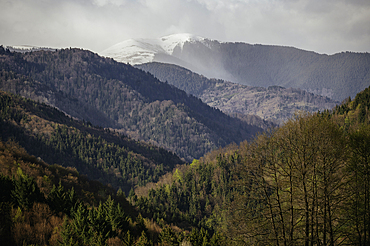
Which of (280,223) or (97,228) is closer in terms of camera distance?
(280,223)

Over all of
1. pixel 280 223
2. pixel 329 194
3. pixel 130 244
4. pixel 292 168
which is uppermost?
pixel 292 168

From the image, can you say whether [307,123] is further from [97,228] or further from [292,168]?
[97,228]

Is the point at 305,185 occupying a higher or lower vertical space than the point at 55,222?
higher

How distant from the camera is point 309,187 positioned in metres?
34.8

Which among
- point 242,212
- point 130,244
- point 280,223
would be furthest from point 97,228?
point 280,223

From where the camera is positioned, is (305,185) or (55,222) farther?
(55,222)

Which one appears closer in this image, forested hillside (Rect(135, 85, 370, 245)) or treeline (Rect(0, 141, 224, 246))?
forested hillside (Rect(135, 85, 370, 245))

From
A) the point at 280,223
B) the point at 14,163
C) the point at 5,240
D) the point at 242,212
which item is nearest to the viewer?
the point at 280,223

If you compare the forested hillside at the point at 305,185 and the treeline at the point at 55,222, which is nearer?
the forested hillside at the point at 305,185

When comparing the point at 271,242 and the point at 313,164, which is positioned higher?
the point at 313,164

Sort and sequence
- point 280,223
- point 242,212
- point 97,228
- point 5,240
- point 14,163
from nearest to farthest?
point 280,223
point 242,212
point 5,240
point 97,228
point 14,163

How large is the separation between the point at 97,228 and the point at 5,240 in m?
13.8

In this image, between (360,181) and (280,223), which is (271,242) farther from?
(360,181)

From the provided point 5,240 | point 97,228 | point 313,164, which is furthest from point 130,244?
point 313,164
